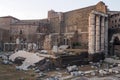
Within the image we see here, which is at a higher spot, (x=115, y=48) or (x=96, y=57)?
(x=115, y=48)

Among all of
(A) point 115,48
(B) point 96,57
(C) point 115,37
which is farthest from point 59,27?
(B) point 96,57

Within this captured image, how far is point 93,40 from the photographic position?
25203 millimetres

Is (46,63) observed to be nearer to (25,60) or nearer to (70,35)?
(25,60)

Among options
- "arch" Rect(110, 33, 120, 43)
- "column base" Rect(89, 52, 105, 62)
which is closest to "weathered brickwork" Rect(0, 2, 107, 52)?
"column base" Rect(89, 52, 105, 62)

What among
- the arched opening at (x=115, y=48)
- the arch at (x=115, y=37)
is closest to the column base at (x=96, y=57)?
the arched opening at (x=115, y=48)

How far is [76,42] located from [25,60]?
10.1 metres

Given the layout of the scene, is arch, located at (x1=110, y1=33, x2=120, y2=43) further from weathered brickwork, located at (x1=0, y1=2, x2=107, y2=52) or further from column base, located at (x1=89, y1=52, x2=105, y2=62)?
column base, located at (x1=89, y1=52, x2=105, y2=62)

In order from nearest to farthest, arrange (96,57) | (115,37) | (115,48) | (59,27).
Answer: (96,57) → (115,48) → (115,37) → (59,27)

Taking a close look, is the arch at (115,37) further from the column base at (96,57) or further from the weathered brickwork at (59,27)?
the column base at (96,57)

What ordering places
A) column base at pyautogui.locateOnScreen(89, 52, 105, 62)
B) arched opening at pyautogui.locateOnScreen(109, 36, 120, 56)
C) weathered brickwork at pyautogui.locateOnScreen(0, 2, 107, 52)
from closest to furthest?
column base at pyautogui.locateOnScreen(89, 52, 105, 62) < arched opening at pyautogui.locateOnScreen(109, 36, 120, 56) < weathered brickwork at pyautogui.locateOnScreen(0, 2, 107, 52)

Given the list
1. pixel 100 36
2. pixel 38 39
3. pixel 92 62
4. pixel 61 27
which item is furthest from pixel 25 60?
pixel 38 39

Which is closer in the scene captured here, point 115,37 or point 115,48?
point 115,48

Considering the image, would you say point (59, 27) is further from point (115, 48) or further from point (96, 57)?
point (96, 57)

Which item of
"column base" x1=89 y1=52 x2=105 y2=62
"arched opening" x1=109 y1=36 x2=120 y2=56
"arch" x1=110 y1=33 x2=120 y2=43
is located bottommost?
"column base" x1=89 y1=52 x2=105 y2=62
